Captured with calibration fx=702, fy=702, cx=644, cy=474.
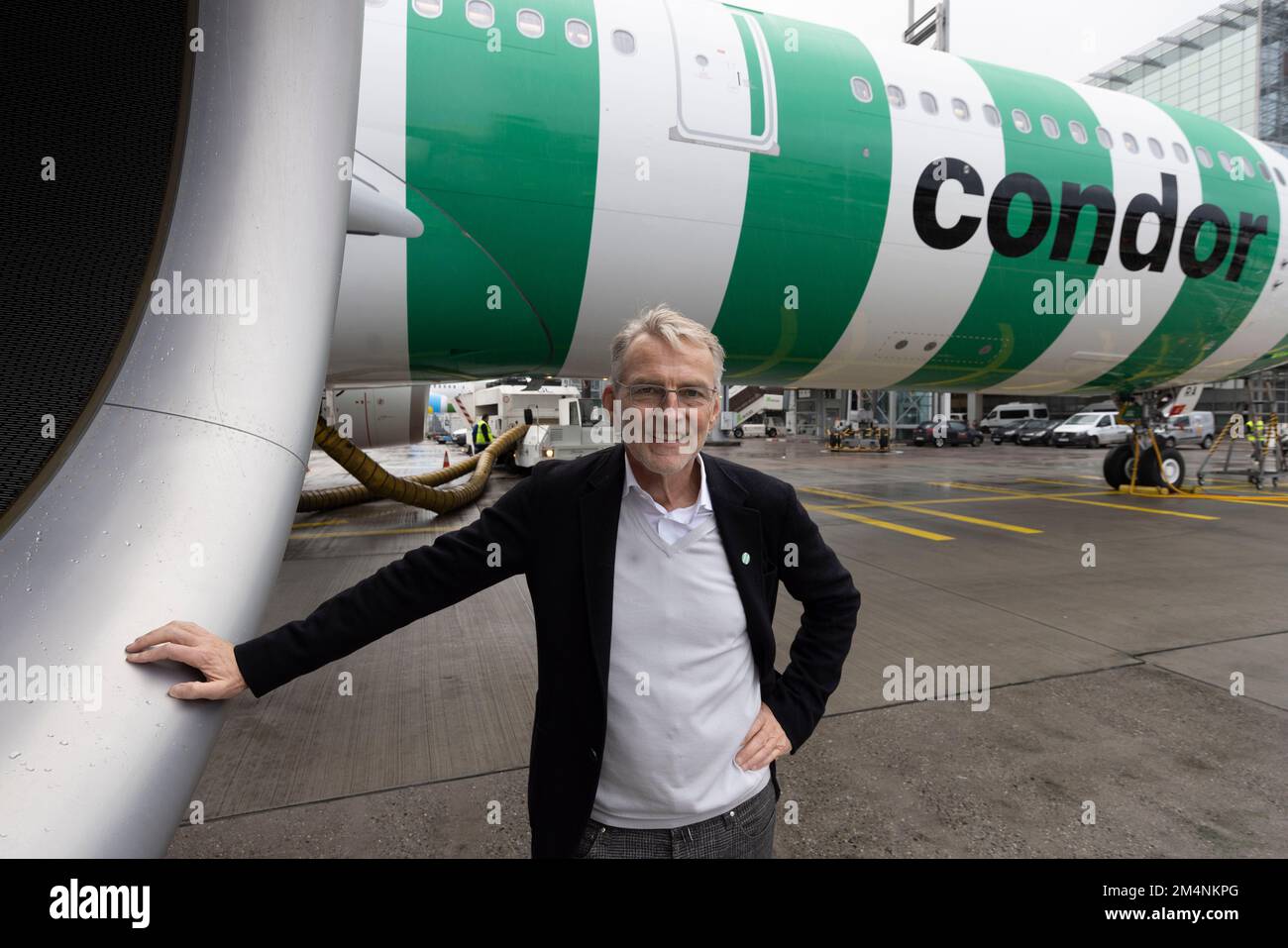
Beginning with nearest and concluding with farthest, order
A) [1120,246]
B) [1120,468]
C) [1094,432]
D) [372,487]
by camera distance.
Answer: [1120,246]
[372,487]
[1120,468]
[1094,432]

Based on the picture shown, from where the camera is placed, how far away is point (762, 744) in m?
1.53

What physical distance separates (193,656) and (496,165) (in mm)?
4344

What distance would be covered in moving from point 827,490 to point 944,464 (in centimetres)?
911

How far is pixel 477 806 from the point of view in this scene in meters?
2.76

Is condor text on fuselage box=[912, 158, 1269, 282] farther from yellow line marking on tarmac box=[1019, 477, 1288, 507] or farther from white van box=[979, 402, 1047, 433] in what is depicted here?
white van box=[979, 402, 1047, 433]

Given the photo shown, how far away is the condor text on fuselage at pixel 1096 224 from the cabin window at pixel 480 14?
3628mm

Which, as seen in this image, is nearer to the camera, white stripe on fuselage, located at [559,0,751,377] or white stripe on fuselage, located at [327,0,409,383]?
white stripe on fuselage, located at [327,0,409,383]

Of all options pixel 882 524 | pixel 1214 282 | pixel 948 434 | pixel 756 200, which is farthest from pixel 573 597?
pixel 948 434

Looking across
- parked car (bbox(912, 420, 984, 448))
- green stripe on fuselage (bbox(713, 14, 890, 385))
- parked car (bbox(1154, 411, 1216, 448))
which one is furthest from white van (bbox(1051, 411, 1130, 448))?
green stripe on fuselage (bbox(713, 14, 890, 385))

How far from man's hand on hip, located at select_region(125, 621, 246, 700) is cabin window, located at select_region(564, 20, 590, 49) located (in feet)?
16.5

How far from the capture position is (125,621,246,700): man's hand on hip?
121 centimetres

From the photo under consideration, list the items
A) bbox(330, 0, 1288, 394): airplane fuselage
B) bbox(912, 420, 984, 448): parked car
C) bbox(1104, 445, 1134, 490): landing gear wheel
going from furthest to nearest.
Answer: bbox(912, 420, 984, 448): parked car < bbox(1104, 445, 1134, 490): landing gear wheel < bbox(330, 0, 1288, 394): airplane fuselage

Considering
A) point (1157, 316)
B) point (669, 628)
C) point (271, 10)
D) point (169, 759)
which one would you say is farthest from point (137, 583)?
point (1157, 316)

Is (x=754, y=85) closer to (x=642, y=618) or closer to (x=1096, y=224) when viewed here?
(x=1096, y=224)
